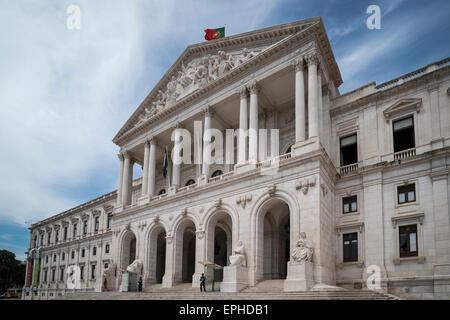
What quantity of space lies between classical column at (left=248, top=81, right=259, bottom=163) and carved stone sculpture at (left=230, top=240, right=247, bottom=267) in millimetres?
6440

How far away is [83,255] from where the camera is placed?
60844 millimetres

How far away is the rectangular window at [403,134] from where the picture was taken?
2786cm

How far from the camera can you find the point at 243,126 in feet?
104

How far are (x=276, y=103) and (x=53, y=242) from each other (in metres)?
56.2

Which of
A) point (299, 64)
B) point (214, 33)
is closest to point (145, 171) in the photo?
point (214, 33)

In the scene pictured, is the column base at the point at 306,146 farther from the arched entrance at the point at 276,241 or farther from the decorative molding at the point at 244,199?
the arched entrance at the point at 276,241

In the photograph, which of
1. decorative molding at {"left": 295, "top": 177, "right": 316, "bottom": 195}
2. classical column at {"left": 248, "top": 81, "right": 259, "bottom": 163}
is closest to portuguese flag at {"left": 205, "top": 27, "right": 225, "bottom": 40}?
classical column at {"left": 248, "top": 81, "right": 259, "bottom": 163}

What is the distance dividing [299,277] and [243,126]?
44.7 feet

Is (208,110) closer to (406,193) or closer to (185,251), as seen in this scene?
(185,251)

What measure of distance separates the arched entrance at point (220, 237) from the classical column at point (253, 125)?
5064 millimetres

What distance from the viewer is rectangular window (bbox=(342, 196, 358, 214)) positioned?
28252 mm

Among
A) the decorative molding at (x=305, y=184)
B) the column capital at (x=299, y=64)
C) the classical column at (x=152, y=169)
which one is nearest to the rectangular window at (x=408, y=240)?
the decorative molding at (x=305, y=184)
